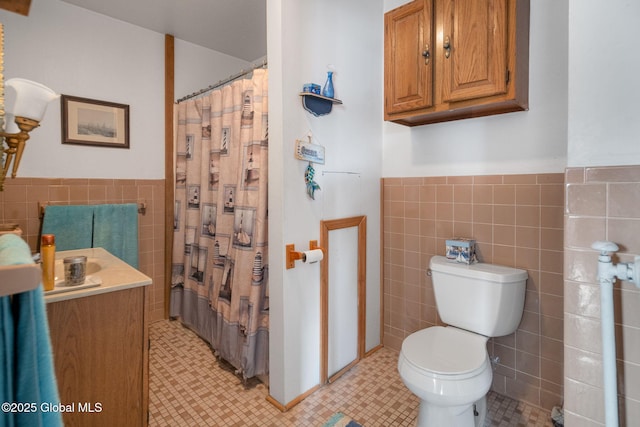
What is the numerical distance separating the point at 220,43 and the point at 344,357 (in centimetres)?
279

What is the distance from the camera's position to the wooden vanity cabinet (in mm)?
1064

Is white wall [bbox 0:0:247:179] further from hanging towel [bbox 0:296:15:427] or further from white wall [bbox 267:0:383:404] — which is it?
hanging towel [bbox 0:296:15:427]

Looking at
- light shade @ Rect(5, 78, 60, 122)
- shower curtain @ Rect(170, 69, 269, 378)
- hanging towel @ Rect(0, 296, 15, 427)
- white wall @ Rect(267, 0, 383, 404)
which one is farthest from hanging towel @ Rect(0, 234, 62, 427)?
shower curtain @ Rect(170, 69, 269, 378)

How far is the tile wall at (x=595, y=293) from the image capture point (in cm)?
99

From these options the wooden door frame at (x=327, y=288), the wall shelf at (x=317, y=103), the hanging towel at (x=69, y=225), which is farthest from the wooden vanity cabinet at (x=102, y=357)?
the hanging towel at (x=69, y=225)

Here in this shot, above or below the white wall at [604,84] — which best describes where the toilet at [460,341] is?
below

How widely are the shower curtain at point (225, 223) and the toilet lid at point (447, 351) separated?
875mm

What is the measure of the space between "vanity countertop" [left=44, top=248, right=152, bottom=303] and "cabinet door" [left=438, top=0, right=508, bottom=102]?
175cm

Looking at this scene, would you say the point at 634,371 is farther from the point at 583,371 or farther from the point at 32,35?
the point at 32,35

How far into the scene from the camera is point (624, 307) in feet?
3.31

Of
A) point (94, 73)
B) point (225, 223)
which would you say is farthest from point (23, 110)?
point (94, 73)

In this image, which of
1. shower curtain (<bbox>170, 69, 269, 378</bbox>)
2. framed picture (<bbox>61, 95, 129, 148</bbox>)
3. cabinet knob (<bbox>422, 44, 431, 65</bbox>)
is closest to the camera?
cabinet knob (<bbox>422, 44, 431, 65</bbox>)

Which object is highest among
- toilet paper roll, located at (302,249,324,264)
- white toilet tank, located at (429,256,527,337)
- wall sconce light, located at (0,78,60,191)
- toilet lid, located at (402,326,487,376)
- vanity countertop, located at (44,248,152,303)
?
wall sconce light, located at (0,78,60,191)

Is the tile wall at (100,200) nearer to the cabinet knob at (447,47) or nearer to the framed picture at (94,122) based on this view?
the framed picture at (94,122)
